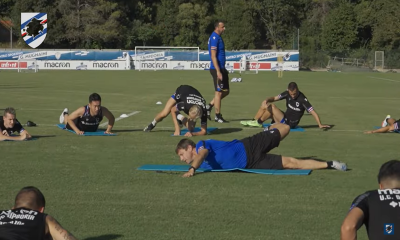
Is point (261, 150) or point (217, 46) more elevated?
point (217, 46)

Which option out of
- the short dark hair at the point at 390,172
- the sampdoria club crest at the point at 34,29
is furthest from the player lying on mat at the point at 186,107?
the sampdoria club crest at the point at 34,29

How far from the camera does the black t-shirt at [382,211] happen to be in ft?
14.0

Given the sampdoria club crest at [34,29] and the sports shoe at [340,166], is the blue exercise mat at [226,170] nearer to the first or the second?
the sports shoe at [340,166]

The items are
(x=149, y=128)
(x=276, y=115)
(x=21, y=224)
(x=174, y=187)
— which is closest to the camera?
(x=21, y=224)

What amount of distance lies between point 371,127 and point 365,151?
3.93m

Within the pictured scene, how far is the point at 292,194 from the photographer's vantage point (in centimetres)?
779

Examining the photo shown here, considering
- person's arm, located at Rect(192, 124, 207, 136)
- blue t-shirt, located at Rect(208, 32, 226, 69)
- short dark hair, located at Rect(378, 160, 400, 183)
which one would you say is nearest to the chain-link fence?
blue t-shirt, located at Rect(208, 32, 226, 69)

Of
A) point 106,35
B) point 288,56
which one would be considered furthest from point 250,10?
point 288,56

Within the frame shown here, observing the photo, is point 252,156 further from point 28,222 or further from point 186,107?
point 28,222

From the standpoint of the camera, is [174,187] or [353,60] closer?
[174,187]

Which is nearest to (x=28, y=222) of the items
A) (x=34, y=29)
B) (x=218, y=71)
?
(x=218, y=71)

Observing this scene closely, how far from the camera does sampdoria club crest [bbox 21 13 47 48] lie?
62625 millimetres

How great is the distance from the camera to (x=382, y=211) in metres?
4.29

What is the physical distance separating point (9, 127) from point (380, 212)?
8.97 metres
